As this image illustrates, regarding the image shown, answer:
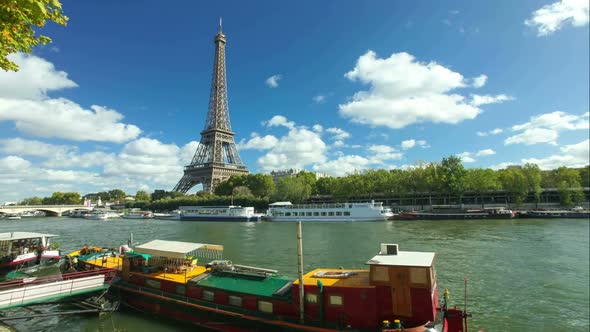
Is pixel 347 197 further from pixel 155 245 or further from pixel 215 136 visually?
pixel 155 245

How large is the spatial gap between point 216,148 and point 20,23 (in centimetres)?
10696

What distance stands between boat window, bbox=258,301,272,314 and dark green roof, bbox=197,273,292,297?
272mm

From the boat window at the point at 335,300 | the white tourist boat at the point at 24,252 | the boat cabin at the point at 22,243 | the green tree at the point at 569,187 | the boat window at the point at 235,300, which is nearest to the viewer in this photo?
the boat window at the point at 335,300

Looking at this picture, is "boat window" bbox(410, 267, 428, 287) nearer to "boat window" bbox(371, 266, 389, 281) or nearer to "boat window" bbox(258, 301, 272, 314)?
"boat window" bbox(371, 266, 389, 281)

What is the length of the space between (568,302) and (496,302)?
336 centimetres

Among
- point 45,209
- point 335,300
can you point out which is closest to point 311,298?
point 335,300

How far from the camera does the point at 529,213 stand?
60219mm

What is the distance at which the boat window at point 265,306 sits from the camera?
1136 centimetres

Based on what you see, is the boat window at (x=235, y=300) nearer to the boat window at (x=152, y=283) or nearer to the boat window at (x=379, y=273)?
the boat window at (x=152, y=283)

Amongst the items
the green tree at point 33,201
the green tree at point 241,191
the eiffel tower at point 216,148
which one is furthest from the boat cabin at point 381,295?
the green tree at point 33,201

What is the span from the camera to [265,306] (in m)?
11.4

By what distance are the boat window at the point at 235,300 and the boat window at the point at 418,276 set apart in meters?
6.37

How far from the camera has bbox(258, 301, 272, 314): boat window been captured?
37.3 ft

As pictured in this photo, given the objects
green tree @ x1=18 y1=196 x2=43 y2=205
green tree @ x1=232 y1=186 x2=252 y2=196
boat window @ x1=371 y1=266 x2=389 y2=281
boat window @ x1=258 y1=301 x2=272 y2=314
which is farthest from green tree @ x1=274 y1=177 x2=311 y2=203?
green tree @ x1=18 y1=196 x2=43 y2=205
